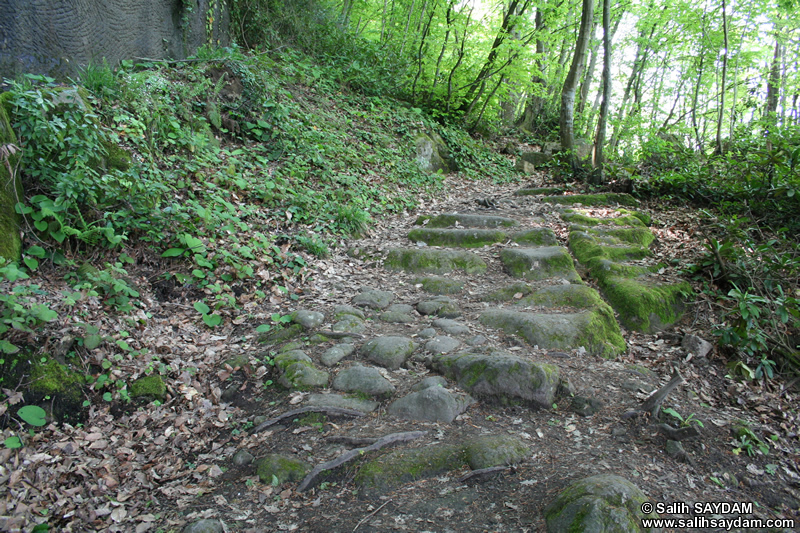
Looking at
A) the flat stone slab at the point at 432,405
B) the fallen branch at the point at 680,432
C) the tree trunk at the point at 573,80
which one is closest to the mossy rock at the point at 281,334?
the flat stone slab at the point at 432,405

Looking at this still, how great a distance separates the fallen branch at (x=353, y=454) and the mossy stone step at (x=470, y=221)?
15.3ft

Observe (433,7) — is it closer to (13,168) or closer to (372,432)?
(13,168)

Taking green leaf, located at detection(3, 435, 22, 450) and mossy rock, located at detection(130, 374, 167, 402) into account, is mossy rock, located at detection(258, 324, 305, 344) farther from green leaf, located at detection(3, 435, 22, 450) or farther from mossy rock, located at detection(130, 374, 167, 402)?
green leaf, located at detection(3, 435, 22, 450)

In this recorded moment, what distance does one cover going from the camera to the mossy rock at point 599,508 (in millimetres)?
1939

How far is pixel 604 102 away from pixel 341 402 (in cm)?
818

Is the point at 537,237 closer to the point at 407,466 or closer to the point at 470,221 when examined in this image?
the point at 470,221

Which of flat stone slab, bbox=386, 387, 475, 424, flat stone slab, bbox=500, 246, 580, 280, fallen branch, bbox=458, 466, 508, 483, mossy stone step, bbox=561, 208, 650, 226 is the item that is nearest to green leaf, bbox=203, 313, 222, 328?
flat stone slab, bbox=386, 387, 475, 424

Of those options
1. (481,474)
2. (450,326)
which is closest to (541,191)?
(450,326)

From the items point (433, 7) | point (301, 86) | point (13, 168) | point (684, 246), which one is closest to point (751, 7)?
point (433, 7)

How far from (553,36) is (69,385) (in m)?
13.9

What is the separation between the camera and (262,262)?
480cm

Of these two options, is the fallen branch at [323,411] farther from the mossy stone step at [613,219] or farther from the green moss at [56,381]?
the mossy stone step at [613,219]

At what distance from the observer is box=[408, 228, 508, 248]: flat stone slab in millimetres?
6258

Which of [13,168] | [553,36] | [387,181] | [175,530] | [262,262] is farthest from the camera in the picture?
[553,36]
